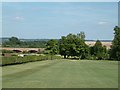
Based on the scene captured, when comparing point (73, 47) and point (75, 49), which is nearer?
point (75, 49)

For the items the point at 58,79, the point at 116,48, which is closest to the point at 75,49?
the point at 116,48

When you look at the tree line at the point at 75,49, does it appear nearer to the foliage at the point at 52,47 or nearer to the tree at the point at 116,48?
the foliage at the point at 52,47

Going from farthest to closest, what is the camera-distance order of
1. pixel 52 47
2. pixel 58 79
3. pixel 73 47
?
pixel 52 47
pixel 73 47
pixel 58 79

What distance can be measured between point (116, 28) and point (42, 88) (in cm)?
11768

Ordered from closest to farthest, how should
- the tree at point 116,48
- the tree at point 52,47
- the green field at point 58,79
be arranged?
1. the green field at point 58,79
2. the tree at point 116,48
3. the tree at point 52,47

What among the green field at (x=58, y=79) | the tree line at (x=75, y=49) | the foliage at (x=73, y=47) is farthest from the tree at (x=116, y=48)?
the green field at (x=58, y=79)

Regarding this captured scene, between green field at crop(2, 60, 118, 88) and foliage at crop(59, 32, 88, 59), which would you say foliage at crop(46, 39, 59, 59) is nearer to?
foliage at crop(59, 32, 88, 59)

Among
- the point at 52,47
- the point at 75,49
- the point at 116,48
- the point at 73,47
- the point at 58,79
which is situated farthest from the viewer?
the point at 52,47

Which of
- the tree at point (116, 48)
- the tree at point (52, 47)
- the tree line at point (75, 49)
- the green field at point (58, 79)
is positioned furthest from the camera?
the tree at point (52, 47)

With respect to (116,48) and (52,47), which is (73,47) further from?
(116,48)

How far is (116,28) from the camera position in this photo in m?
132

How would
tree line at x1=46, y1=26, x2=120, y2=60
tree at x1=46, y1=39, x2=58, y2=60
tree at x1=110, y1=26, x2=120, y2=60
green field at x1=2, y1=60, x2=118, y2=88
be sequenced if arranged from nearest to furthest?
green field at x1=2, y1=60, x2=118, y2=88 → tree at x1=110, y1=26, x2=120, y2=60 → tree line at x1=46, y1=26, x2=120, y2=60 → tree at x1=46, y1=39, x2=58, y2=60

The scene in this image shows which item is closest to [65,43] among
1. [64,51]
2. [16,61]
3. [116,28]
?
[64,51]

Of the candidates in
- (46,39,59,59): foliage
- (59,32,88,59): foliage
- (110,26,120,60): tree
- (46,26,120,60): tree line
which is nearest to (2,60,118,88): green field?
(110,26,120,60): tree
